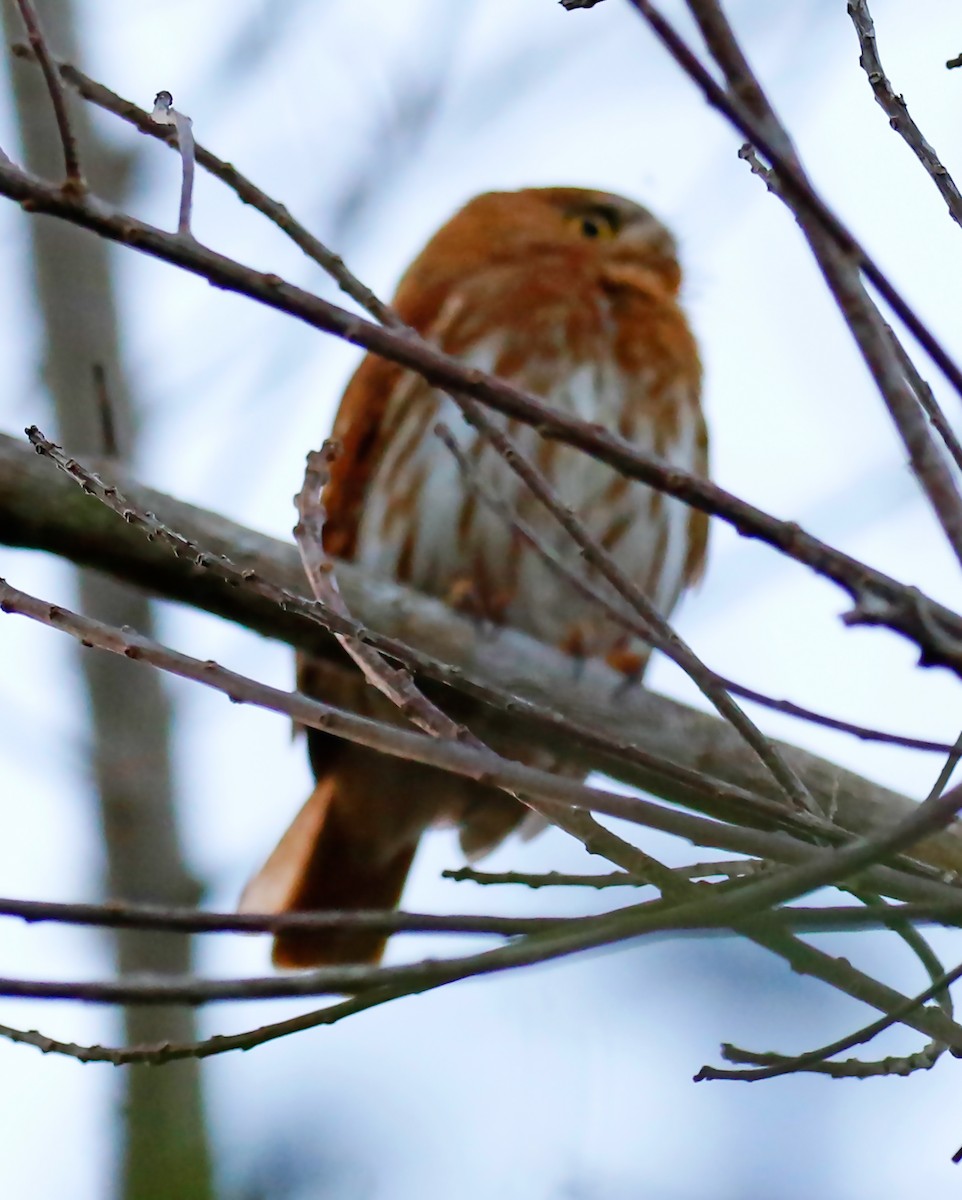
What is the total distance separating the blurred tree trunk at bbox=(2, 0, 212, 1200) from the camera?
173 inches

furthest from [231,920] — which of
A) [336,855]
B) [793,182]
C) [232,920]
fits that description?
[336,855]

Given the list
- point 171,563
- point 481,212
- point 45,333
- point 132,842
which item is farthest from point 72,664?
point 171,563

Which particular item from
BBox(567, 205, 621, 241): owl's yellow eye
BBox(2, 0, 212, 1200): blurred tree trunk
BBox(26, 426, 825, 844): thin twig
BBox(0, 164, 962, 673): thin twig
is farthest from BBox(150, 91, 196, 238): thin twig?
BBox(567, 205, 621, 241): owl's yellow eye

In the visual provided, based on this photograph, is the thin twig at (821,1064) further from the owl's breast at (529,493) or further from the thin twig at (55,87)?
the owl's breast at (529,493)

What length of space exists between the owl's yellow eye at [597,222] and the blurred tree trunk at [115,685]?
4.17ft

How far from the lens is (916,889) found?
1.53 metres

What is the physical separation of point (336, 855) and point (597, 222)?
1764 mm

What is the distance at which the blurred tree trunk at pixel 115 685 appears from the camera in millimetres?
4395

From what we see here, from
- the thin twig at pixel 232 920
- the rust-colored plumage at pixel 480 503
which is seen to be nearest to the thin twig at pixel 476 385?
the thin twig at pixel 232 920

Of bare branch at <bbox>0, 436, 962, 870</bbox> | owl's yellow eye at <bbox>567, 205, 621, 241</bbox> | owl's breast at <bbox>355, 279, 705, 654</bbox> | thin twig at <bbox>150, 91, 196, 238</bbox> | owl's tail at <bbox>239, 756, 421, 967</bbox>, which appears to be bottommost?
thin twig at <bbox>150, 91, 196, 238</bbox>

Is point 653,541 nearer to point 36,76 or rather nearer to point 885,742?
point 885,742

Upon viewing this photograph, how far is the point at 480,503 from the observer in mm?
3742

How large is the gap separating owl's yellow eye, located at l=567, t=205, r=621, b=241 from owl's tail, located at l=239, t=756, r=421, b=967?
1533mm

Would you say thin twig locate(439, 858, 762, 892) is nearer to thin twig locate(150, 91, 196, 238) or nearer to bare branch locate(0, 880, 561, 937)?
bare branch locate(0, 880, 561, 937)
